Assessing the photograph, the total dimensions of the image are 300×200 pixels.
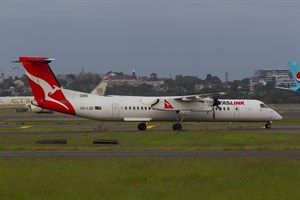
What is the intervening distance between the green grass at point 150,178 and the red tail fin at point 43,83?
19.7m

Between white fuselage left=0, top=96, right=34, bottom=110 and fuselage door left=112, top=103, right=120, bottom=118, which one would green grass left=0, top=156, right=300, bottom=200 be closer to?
fuselage door left=112, top=103, right=120, bottom=118

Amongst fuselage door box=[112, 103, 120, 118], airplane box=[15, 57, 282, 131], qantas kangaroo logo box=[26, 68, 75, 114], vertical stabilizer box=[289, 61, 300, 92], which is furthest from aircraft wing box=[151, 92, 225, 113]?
vertical stabilizer box=[289, 61, 300, 92]

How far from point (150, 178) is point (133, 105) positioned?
28.4 metres

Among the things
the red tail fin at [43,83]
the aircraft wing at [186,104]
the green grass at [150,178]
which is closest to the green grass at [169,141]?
the red tail fin at [43,83]

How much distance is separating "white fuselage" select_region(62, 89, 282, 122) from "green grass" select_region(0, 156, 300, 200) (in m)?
20.5

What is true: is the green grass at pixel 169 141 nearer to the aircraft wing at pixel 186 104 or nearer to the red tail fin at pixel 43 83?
the red tail fin at pixel 43 83

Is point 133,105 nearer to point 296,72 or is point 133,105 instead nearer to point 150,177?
point 150,177

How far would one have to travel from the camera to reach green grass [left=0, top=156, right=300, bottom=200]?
18.9 m

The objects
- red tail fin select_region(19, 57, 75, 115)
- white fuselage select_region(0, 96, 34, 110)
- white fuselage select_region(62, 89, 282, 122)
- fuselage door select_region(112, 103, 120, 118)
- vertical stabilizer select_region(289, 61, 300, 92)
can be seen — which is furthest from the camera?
white fuselage select_region(0, 96, 34, 110)

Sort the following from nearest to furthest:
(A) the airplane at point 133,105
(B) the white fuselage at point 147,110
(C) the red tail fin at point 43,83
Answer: (C) the red tail fin at point 43,83 → (A) the airplane at point 133,105 → (B) the white fuselage at point 147,110

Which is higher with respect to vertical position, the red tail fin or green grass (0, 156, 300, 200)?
the red tail fin

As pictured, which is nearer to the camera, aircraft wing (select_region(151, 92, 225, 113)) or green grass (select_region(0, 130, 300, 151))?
green grass (select_region(0, 130, 300, 151))

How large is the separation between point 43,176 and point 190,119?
98.4 feet

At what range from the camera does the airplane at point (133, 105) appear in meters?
47.8
